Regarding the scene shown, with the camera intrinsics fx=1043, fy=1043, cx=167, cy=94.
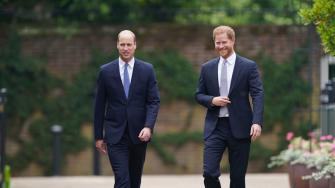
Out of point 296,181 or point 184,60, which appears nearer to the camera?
point 296,181

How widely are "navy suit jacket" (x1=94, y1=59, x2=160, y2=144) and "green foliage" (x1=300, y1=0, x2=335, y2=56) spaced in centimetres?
141

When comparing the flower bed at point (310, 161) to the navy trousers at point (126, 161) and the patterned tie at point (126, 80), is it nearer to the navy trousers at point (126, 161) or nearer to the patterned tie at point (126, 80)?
the navy trousers at point (126, 161)

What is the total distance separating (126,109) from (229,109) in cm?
85

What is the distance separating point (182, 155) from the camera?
17750mm

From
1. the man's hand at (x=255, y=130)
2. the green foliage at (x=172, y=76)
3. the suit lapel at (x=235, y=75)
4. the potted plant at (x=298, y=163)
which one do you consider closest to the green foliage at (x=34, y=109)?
the green foliage at (x=172, y=76)

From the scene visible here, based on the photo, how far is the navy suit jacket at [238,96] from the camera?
328 inches

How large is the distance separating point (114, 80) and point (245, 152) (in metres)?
1.23

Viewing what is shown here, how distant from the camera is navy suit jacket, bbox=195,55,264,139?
832cm

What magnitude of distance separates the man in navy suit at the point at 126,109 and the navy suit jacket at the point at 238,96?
1.47 feet

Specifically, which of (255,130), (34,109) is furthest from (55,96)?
(255,130)

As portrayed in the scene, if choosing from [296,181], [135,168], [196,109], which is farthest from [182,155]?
[135,168]

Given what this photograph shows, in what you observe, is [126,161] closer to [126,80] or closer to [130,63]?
[126,80]

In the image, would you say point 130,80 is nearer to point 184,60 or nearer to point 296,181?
point 296,181

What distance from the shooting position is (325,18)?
8.26 m
